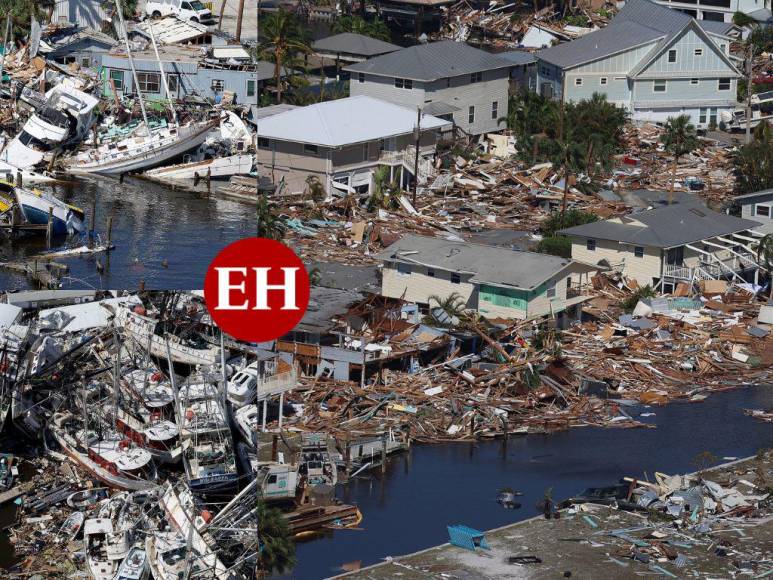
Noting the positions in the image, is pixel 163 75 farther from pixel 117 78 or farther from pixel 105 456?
pixel 105 456

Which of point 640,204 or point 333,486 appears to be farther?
point 640,204

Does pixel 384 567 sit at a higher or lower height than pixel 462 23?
lower

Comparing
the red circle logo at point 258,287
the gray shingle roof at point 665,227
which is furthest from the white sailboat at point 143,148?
the gray shingle roof at point 665,227

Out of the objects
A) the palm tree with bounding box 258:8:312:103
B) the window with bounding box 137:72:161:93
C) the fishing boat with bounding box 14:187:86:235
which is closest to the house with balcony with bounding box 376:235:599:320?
the palm tree with bounding box 258:8:312:103

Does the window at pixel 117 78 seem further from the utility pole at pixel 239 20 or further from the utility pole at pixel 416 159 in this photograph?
the utility pole at pixel 416 159

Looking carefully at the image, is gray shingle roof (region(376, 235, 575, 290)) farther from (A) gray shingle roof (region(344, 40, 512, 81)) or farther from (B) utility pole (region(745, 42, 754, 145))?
(B) utility pole (region(745, 42, 754, 145))

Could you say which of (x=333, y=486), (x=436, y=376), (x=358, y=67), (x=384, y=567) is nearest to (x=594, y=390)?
(x=436, y=376)

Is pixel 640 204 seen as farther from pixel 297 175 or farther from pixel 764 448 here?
pixel 764 448
